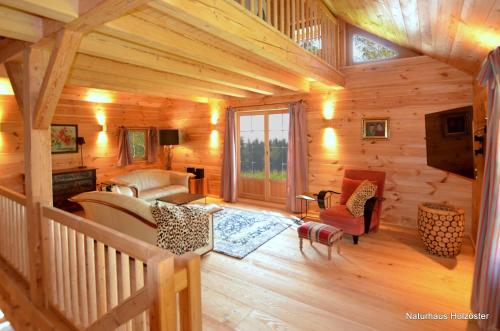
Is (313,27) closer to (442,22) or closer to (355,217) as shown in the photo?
(442,22)

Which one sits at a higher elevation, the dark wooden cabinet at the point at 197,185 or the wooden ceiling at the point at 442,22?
the wooden ceiling at the point at 442,22

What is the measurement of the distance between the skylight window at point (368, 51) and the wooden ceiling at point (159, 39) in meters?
0.70

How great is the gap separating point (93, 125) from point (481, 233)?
6780mm

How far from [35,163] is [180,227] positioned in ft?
4.77

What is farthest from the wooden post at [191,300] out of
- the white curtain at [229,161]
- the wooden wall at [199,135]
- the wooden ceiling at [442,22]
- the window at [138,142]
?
the window at [138,142]

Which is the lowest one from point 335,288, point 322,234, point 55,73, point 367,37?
point 335,288

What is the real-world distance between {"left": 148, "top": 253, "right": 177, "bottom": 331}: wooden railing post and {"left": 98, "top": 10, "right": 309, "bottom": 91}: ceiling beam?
1775 millimetres

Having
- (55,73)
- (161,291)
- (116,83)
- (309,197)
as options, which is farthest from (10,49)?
(309,197)

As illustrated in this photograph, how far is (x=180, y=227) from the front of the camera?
3023mm

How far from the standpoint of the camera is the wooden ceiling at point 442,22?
1787 millimetres

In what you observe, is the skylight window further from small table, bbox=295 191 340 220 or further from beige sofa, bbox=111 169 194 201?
beige sofa, bbox=111 169 194 201

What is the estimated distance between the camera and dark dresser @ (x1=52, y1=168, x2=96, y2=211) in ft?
16.9

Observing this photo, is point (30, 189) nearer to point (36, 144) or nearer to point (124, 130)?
point (36, 144)

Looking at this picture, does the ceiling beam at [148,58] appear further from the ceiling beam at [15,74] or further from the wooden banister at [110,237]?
the wooden banister at [110,237]
